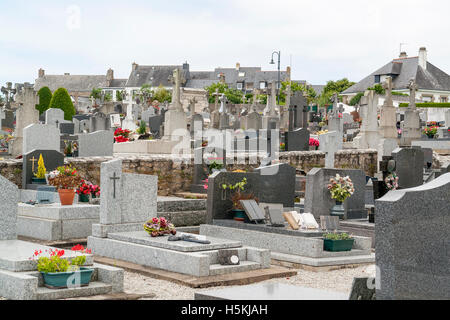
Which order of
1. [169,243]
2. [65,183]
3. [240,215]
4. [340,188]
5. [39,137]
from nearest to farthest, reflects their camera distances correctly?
1. [169,243]
2. [240,215]
3. [340,188]
4. [65,183]
5. [39,137]

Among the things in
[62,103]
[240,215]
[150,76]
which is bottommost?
[240,215]

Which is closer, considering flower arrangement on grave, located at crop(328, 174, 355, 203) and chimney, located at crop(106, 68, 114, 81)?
flower arrangement on grave, located at crop(328, 174, 355, 203)

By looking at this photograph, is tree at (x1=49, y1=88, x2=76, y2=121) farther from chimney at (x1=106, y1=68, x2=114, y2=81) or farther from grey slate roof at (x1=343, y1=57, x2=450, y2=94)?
chimney at (x1=106, y1=68, x2=114, y2=81)

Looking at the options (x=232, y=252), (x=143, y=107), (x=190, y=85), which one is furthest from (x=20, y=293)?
(x=190, y=85)

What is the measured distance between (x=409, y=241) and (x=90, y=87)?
9909 cm

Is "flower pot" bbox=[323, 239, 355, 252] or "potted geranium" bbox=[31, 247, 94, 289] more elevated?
"potted geranium" bbox=[31, 247, 94, 289]

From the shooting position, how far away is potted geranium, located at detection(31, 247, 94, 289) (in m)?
6.55

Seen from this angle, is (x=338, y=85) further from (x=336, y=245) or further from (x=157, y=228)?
(x=157, y=228)

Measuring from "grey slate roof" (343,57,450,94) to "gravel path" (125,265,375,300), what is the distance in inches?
2095

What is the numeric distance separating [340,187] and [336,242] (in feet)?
6.62

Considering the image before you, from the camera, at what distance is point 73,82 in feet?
331

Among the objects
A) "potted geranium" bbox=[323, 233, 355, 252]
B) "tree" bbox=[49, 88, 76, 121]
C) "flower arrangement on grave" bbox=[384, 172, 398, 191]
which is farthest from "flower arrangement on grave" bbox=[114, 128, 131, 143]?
"tree" bbox=[49, 88, 76, 121]

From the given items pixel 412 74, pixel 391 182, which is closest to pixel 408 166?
pixel 391 182
